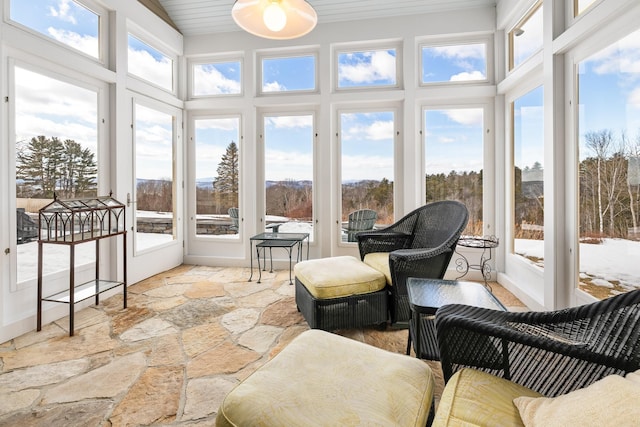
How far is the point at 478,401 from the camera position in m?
1.06

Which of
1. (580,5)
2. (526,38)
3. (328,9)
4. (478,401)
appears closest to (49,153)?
(328,9)

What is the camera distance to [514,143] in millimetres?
3781

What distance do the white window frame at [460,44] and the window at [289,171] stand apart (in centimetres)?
157

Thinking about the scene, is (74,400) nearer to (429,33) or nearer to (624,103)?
(624,103)

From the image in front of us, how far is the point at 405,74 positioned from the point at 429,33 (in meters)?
0.57

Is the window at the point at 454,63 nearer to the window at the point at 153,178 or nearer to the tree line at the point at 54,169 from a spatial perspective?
the window at the point at 153,178

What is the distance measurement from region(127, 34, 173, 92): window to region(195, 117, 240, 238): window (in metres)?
0.68

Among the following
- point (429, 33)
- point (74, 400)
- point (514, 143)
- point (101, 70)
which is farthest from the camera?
point (429, 33)

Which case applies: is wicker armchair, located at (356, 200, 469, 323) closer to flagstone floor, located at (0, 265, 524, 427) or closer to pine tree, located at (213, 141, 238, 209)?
flagstone floor, located at (0, 265, 524, 427)

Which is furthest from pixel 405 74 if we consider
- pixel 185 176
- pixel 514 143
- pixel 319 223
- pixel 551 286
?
pixel 185 176

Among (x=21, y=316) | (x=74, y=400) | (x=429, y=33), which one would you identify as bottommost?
(x=74, y=400)

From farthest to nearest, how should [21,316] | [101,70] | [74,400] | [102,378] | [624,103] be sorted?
[101,70] → [21,316] → [624,103] → [102,378] → [74,400]

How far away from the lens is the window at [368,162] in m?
4.46

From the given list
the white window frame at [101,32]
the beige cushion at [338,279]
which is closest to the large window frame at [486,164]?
the beige cushion at [338,279]
